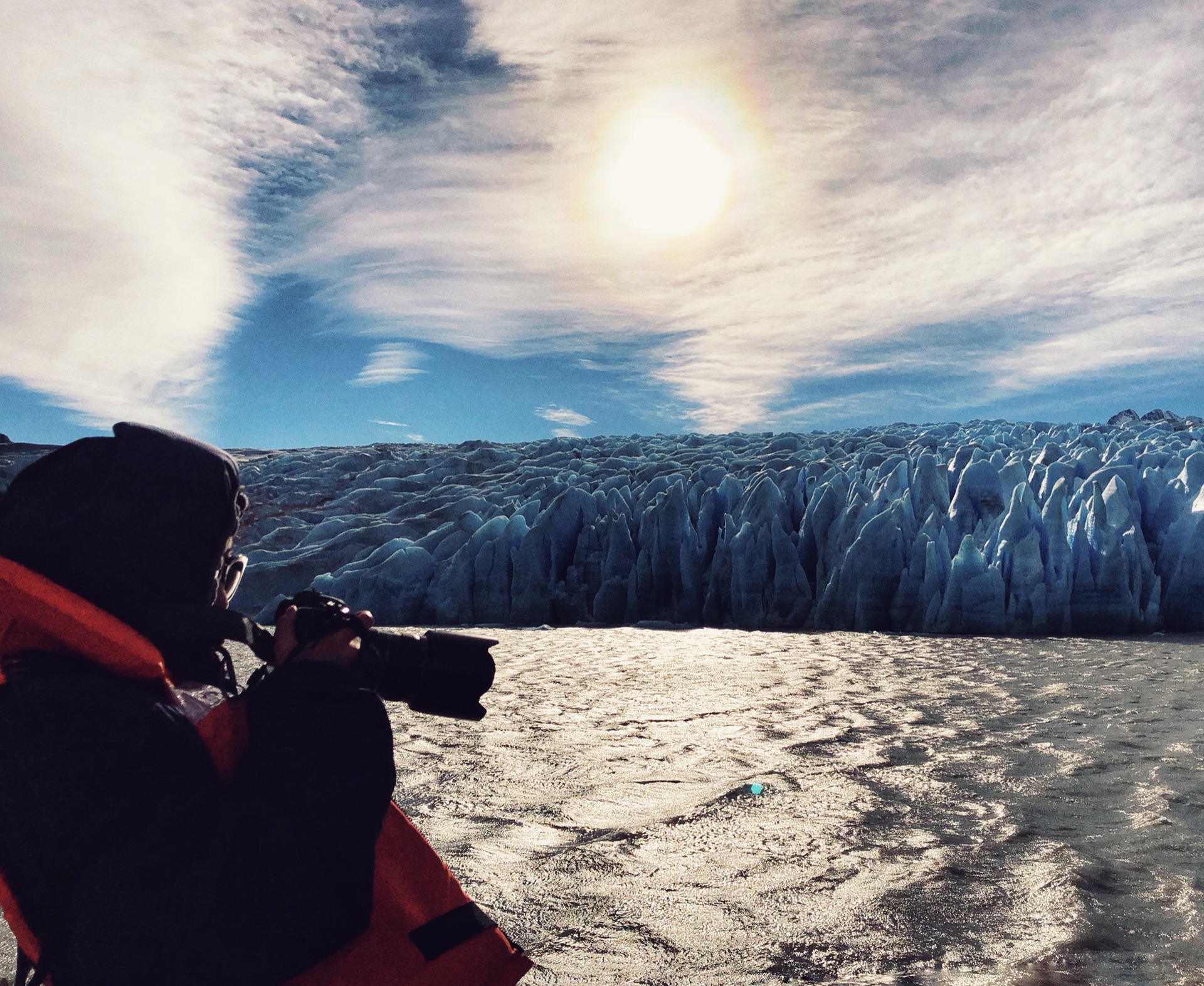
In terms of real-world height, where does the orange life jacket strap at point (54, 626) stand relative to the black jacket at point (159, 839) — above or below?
above

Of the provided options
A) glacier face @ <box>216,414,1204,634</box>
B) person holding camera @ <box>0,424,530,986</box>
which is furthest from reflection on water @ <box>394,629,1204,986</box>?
glacier face @ <box>216,414,1204,634</box>

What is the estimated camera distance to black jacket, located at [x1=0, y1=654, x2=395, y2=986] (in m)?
0.97

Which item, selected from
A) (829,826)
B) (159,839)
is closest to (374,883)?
(159,839)

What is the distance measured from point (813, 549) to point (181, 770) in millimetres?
9944

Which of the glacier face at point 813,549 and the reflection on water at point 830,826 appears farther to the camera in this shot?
the glacier face at point 813,549

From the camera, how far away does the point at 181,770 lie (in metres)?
1.04

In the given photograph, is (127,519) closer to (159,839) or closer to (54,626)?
(54,626)

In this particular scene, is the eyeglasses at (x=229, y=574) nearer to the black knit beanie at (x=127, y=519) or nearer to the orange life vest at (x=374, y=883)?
the black knit beanie at (x=127, y=519)

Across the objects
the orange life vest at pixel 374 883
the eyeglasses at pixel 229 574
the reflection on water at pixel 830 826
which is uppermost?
the eyeglasses at pixel 229 574

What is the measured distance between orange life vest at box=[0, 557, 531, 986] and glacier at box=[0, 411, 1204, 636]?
873cm

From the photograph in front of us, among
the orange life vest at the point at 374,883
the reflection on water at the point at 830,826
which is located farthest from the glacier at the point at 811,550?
the orange life vest at the point at 374,883

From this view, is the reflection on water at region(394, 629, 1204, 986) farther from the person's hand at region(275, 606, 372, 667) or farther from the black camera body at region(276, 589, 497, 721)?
the person's hand at region(275, 606, 372, 667)

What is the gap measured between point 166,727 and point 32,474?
1.35ft

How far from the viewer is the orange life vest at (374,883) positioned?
1.02 m
